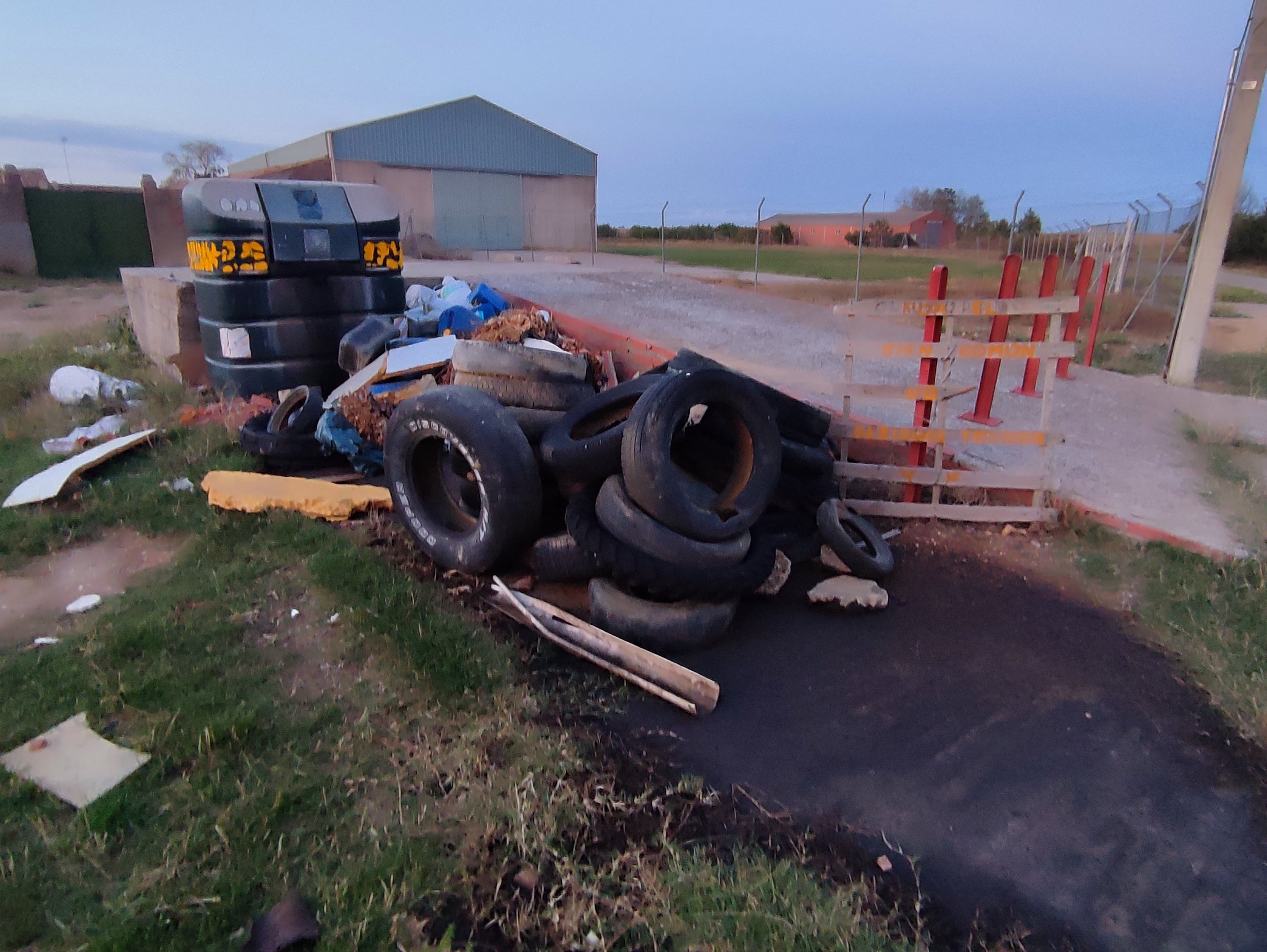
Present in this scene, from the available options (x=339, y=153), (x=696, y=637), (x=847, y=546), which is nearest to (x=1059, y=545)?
(x=847, y=546)

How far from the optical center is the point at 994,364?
22.7ft

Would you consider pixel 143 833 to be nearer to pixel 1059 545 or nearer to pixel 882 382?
pixel 1059 545

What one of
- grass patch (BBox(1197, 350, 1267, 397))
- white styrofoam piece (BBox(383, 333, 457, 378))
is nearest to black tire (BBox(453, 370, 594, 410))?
white styrofoam piece (BBox(383, 333, 457, 378))

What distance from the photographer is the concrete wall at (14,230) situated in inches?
933

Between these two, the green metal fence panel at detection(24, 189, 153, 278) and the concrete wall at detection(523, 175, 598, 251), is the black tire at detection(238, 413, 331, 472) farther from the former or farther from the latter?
the concrete wall at detection(523, 175, 598, 251)

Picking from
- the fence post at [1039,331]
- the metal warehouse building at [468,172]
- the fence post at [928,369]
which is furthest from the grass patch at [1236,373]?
the metal warehouse building at [468,172]

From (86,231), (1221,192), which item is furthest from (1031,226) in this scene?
(86,231)

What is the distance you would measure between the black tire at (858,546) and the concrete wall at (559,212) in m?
29.4

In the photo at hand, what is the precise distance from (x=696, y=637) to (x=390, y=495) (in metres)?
2.68

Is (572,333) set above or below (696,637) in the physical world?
above

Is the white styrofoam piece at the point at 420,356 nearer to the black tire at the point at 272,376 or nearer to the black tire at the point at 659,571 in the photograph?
the black tire at the point at 272,376

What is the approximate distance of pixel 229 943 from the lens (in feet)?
7.74

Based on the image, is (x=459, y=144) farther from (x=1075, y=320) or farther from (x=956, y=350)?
(x=956, y=350)

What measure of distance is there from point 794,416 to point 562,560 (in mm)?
2127
